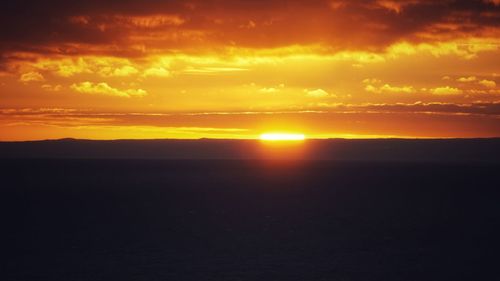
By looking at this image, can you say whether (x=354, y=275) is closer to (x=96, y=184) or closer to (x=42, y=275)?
(x=42, y=275)

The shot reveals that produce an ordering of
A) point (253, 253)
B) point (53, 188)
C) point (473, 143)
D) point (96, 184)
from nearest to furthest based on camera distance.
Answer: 1. point (253, 253)
2. point (53, 188)
3. point (96, 184)
4. point (473, 143)

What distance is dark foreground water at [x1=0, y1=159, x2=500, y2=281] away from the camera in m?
18.0

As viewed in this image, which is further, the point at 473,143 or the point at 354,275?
the point at 473,143

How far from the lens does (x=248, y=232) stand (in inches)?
946

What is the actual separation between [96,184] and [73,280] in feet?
89.6

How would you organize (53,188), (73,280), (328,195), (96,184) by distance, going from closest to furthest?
(73,280)
(328,195)
(53,188)
(96,184)

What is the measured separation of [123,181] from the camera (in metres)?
47.0

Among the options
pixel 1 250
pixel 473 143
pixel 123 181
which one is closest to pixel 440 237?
pixel 1 250

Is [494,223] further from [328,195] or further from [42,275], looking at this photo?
[42,275]

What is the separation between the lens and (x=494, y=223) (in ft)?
86.0

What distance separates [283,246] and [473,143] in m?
129

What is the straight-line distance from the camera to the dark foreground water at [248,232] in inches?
707

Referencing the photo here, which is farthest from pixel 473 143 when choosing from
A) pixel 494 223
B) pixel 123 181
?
pixel 494 223

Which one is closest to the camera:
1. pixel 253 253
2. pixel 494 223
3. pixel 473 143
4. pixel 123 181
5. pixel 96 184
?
pixel 253 253
